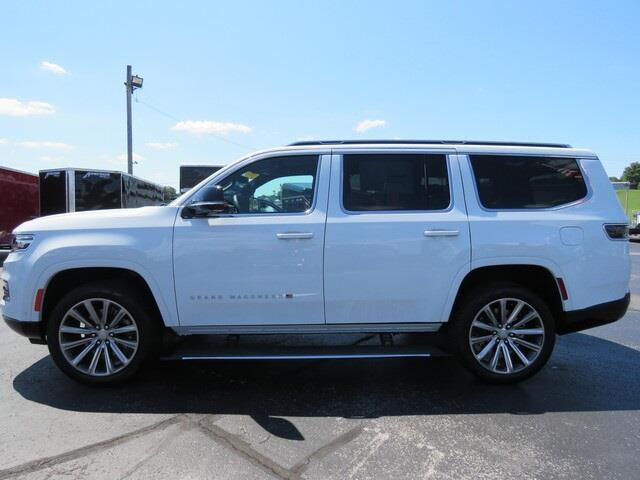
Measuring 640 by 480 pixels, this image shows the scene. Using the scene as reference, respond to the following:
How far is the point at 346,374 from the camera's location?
455 centimetres

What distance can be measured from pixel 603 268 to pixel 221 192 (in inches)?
132

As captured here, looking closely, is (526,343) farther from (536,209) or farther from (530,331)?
(536,209)

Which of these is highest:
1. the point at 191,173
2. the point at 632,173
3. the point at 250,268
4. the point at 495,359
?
the point at 632,173

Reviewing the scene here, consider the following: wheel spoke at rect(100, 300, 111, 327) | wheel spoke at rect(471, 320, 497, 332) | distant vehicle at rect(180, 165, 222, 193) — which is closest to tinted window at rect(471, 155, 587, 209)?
wheel spoke at rect(471, 320, 497, 332)

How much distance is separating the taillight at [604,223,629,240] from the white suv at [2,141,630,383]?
1 centimetres

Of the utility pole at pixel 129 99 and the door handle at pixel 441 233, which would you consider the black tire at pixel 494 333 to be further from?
the utility pole at pixel 129 99

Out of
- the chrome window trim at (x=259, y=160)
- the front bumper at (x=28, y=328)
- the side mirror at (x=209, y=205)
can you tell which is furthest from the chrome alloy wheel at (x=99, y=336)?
the chrome window trim at (x=259, y=160)

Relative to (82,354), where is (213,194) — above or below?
above

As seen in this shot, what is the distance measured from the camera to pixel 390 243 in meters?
3.99

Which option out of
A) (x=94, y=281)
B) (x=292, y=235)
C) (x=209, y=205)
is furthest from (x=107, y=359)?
(x=292, y=235)

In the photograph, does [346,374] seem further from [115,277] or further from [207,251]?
[115,277]

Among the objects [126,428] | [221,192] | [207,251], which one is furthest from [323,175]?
[126,428]

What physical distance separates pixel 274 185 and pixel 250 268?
774 millimetres

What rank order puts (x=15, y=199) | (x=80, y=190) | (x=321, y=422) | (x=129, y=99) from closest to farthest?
(x=321, y=422) → (x=80, y=190) → (x=15, y=199) → (x=129, y=99)
